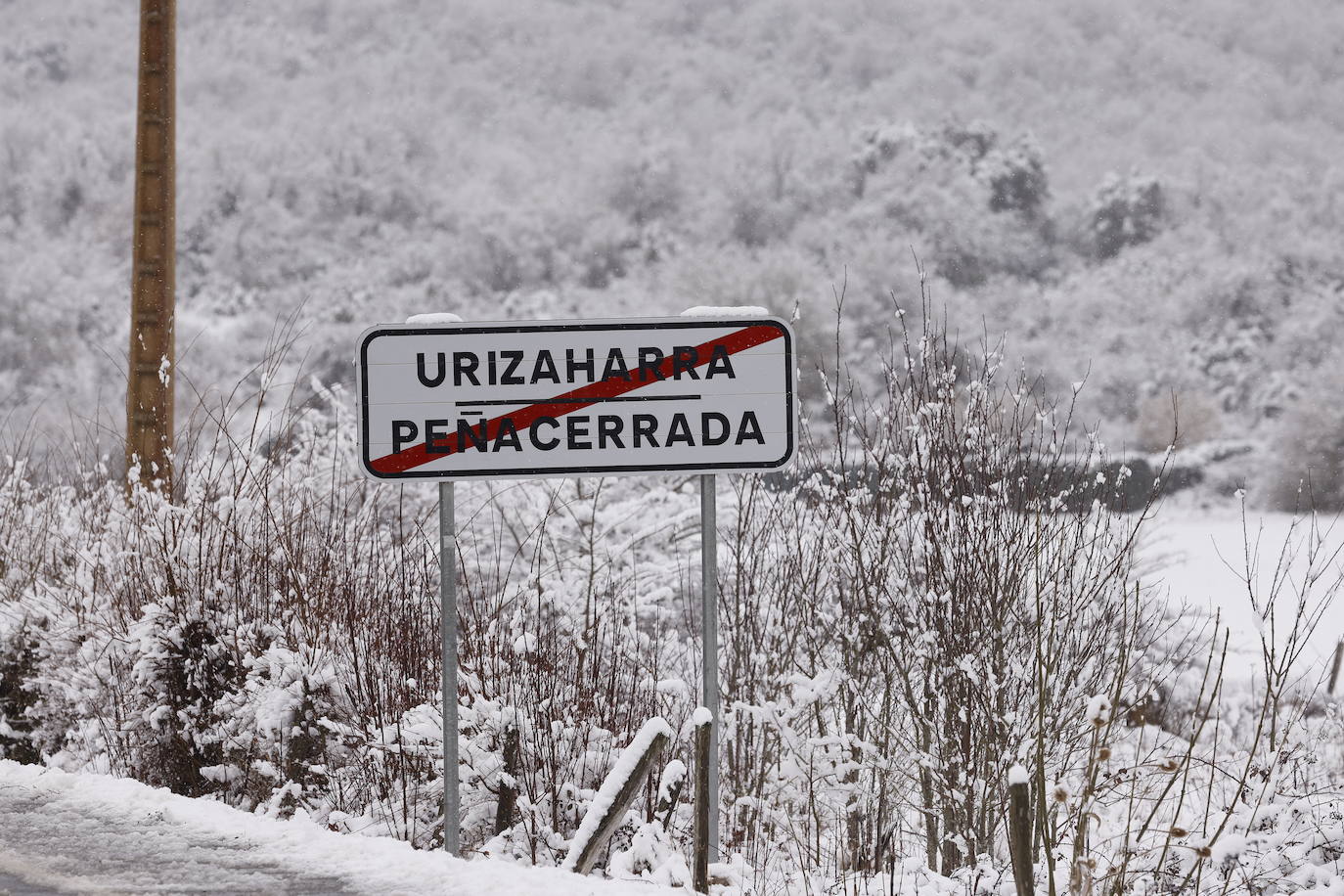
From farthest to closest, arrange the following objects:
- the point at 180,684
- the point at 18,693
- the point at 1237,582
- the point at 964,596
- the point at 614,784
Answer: the point at 1237,582
the point at 18,693
the point at 180,684
the point at 964,596
the point at 614,784

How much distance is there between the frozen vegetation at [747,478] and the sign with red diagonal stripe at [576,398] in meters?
0.83

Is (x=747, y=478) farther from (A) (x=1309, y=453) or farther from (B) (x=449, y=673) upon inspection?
(A) (x=1309, y=453)

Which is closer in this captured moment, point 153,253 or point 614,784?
point 614,784

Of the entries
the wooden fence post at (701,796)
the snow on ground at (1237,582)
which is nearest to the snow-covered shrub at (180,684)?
the wooden fence post at (701,796)

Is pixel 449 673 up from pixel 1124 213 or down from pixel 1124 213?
down

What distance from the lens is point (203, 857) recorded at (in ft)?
13.3

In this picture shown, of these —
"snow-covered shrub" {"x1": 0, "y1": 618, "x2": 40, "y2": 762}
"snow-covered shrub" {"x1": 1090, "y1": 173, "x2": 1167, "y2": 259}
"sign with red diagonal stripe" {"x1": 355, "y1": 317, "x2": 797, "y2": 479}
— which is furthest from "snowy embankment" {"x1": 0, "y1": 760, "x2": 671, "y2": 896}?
"snow-covered shrub" {"x1": 1090, "y1": 173, "x2": 1167, "y2": 259}

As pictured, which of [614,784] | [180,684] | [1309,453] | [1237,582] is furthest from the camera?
[1309,453]

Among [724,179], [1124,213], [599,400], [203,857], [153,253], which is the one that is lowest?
[203,857]

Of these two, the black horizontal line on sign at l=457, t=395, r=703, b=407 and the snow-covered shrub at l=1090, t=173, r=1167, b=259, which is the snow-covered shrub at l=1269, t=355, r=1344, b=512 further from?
the black horizontal line on sign at l=457, t=395, r=703, b=407

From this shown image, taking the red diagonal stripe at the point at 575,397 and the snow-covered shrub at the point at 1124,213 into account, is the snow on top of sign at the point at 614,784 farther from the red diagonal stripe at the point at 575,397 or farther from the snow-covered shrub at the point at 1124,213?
the snow-covered shrub at the point at 1124,213

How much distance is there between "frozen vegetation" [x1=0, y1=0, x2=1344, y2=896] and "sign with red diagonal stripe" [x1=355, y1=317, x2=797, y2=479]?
834mm

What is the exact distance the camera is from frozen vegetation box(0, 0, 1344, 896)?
16.1 ft

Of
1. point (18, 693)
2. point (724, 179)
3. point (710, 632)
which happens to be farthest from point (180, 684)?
point (724, 179)
